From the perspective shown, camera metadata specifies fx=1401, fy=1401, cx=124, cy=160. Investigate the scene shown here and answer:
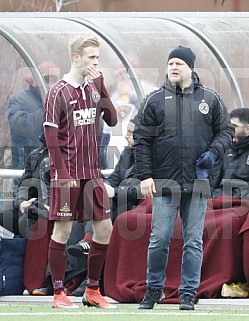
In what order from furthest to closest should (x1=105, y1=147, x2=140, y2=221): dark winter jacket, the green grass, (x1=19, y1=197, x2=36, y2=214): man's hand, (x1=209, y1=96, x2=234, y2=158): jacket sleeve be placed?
1. (x1=19, y1=197, x2=36, y2=214): man's hand
2. (x1=105, y1=147, x2=140, y2=221): dark winter jacket
3. (x1=209, y1=96, x2=234, y2=158): jacket sleeve
4. the green grass

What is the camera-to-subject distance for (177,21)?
16.2 meters

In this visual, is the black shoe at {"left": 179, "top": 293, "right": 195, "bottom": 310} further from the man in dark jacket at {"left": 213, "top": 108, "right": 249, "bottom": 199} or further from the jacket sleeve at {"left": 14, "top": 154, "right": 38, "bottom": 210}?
the jacket sleeve at {"left": 14, "top": 154, "right": 38, "bottom": 210}

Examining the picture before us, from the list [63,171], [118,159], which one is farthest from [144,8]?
[63,171]

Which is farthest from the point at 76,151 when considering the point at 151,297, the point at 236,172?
the point at 236,172

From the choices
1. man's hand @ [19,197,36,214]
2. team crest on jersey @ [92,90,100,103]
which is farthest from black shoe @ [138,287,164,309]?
man's hand @ [19,197,36,214]

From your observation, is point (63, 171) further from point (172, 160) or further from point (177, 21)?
point (177, 21)

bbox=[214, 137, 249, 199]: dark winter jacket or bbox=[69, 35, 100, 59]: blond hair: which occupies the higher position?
bbox=[69, 35, 100, 59]: blond hair

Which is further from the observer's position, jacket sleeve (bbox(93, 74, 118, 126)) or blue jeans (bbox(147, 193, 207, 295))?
jacket sleeve (bbox(93, 74, 118, 126))

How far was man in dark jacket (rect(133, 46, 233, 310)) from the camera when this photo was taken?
37.5 feet

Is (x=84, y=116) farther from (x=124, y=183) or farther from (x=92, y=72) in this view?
(x=124, y=183)

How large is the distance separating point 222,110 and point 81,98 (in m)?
1.17

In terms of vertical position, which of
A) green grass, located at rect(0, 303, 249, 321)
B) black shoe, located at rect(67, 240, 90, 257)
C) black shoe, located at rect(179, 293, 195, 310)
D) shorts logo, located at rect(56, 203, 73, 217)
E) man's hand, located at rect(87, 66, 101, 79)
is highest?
man's hand, located at rect(87, 66, 101, 79)

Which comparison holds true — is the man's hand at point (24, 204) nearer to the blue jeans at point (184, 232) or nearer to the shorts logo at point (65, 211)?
the shorts logo at point (65, 211)

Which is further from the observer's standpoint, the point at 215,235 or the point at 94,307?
the point at 215,235
